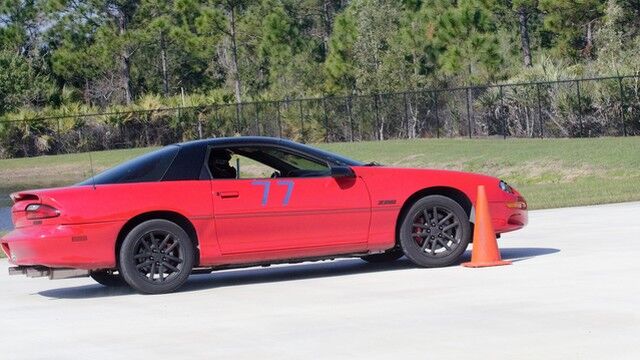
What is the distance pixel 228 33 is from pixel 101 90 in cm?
1035

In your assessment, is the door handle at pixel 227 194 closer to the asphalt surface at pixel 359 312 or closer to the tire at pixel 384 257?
the asphalt surface at pixel 359 312

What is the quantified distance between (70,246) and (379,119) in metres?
42.8

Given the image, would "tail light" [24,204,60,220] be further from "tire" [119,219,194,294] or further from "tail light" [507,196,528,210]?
"tail light" [507,196,528,210]

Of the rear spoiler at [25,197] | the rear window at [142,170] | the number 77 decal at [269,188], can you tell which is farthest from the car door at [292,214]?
the rear spoiler at [25,197]

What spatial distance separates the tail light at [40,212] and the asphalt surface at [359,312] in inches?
30.9

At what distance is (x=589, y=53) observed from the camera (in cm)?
5534

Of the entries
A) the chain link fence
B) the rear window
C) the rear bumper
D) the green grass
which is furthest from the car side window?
the chain link fence

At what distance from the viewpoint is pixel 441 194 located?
12.8 meters

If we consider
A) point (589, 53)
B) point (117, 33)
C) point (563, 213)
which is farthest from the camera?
point (117, 33)

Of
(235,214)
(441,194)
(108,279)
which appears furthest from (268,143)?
(108,279)

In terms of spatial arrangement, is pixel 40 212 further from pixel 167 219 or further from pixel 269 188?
pixel 269 188

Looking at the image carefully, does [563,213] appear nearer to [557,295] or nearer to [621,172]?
[557,295]

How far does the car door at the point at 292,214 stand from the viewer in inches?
473

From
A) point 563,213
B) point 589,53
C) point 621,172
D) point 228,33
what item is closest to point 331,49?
point 228,33
